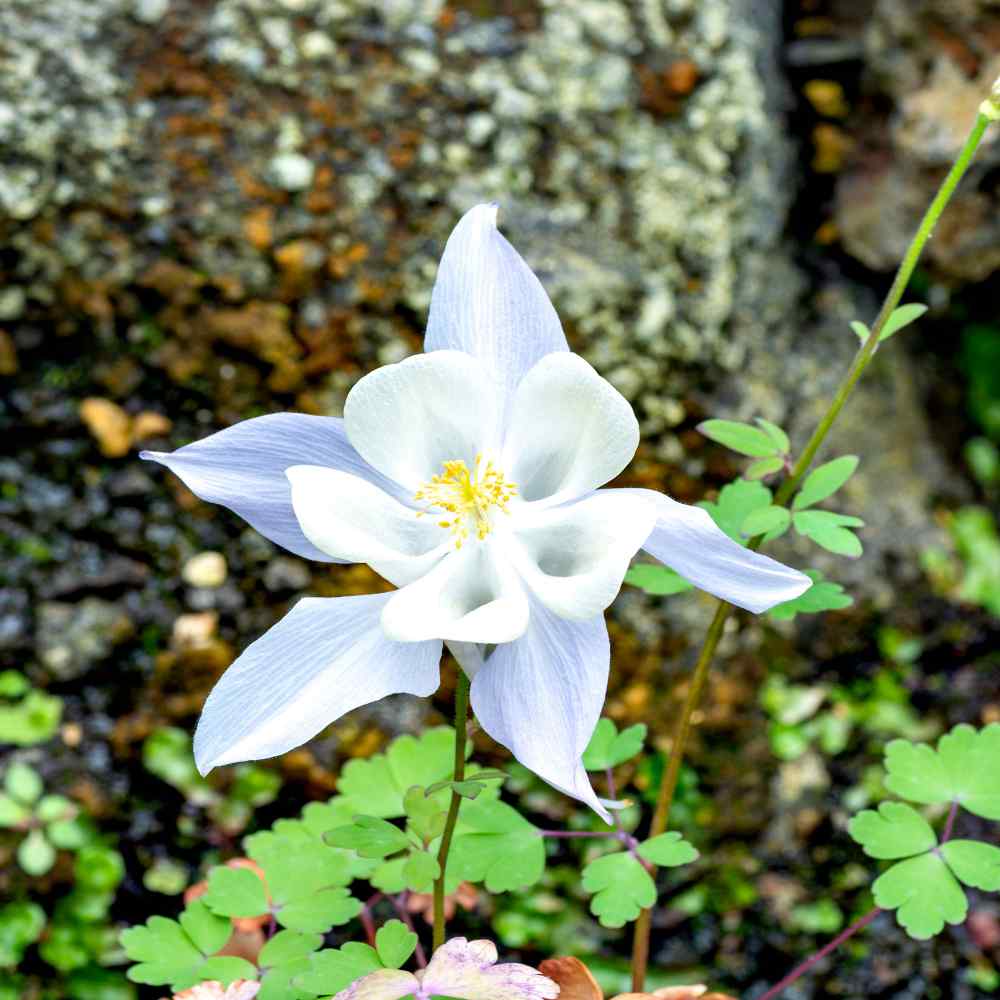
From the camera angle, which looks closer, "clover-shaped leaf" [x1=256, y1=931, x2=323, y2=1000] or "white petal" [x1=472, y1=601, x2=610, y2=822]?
"white petal" [x1=472, y1=601, x2=610, y2=822]

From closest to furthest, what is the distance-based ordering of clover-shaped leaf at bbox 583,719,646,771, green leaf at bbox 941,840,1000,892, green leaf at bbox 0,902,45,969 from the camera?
green leaf at bbox 941,840,1000,892 < clover-shaped leaf at bbox 583,719,646,771 < green leaf at bbox 0,902,45,969

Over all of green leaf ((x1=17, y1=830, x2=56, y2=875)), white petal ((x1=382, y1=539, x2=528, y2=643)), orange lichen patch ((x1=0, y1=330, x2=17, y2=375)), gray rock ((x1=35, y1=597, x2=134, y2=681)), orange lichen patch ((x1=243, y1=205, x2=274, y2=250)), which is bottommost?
green leaf ((x1=17, y1=830, x2=56, y2=875))

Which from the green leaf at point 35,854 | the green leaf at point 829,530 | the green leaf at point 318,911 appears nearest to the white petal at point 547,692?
the green leaf at point 829,530

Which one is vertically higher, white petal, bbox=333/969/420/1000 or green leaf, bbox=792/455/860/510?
green leaf, bbox=792/455/860/510

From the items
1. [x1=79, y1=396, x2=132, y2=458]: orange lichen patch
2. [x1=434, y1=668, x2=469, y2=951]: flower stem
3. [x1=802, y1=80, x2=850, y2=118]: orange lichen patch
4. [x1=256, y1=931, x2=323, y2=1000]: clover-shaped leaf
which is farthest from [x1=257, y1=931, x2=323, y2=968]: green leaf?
[x1=802, y1=80, x2=850, y2=118]: orange lichen patch

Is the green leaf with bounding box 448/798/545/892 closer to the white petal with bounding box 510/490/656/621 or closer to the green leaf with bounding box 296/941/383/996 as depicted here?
the green leaf with bounding box 296/941/383/996

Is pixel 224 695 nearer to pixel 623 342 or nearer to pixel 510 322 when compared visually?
pixel 510 322

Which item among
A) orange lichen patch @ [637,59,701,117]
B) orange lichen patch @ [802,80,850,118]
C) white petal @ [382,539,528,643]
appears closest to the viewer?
white petal @ [382,539,528,643]

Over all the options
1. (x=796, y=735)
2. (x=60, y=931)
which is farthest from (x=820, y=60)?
(x=60, y=931)
